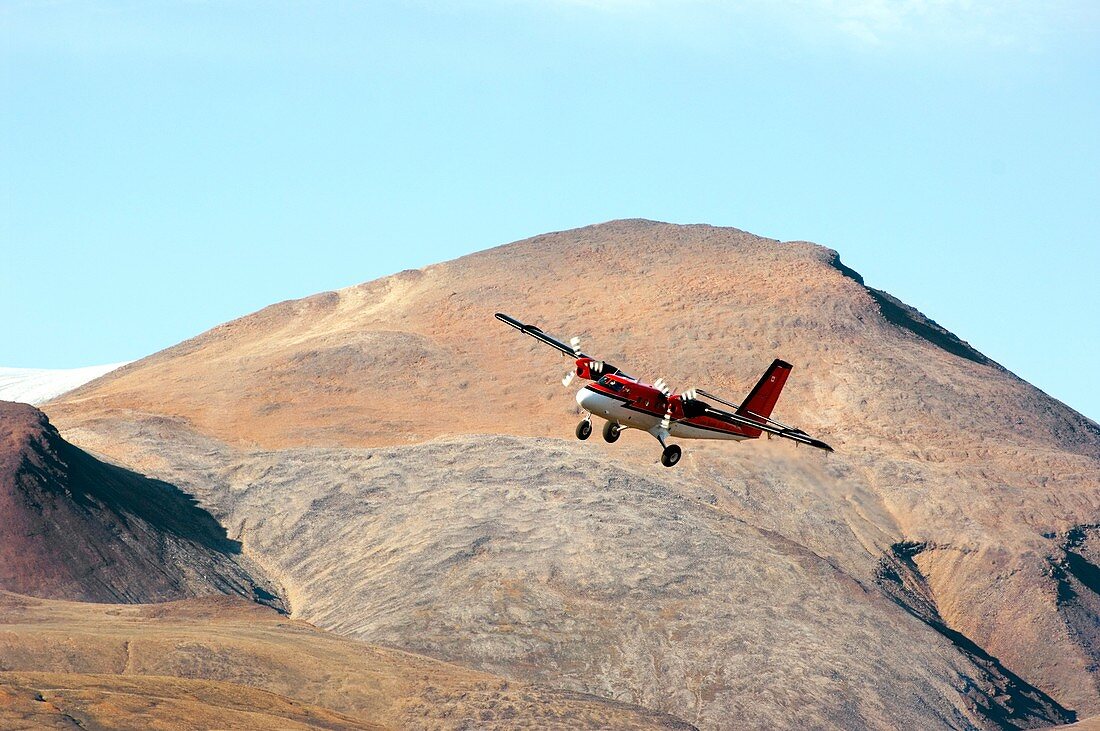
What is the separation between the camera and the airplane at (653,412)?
57.5m

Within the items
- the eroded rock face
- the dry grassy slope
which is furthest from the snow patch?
the dry grassy slope

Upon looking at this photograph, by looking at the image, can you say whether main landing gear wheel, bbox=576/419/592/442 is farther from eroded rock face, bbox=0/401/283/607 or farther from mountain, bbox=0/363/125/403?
mountain, bbox=0/363/125/403

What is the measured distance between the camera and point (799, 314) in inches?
6348

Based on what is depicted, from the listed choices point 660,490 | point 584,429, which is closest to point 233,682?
point 584,429

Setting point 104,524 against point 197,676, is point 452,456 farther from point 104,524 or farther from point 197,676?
point 197,676

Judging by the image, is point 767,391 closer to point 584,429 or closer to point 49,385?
point 584,429

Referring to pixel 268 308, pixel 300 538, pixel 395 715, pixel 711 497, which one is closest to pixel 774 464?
pixel 711 497

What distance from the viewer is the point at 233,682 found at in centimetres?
8669

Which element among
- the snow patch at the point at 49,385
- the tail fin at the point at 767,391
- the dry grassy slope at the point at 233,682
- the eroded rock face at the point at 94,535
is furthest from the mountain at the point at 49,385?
the tail fin at the point at 767,391

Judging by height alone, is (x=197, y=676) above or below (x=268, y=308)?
below

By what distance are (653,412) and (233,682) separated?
39.4 m

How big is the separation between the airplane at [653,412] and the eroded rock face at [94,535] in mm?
60431

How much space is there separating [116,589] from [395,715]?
106ft

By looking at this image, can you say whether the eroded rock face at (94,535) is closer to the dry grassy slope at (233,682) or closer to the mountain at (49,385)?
the dry grassy slope at (233,682)
